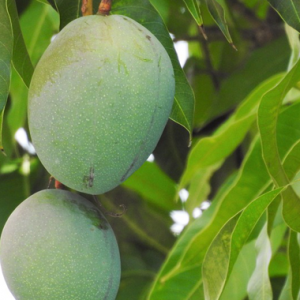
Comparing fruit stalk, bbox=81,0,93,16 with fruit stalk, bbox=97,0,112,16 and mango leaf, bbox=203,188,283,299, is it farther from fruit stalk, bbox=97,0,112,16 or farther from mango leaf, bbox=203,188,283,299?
mango leaf, bbox=203,188,283,299

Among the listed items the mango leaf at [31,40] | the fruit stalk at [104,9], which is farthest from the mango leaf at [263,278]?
the mango leaf at [31,40]

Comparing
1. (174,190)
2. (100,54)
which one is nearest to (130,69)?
(100,54)

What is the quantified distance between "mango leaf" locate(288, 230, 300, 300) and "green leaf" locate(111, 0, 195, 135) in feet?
0.73

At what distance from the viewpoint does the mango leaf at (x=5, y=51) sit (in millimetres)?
688

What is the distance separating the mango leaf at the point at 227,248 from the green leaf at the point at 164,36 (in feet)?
0.42

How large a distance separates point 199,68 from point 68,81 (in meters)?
1.02

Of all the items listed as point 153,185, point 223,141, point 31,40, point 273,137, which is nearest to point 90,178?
point 273,137

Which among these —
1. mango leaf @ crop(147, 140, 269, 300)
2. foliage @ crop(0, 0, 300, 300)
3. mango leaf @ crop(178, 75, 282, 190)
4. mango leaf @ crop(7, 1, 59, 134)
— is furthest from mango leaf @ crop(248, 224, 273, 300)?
mango leaf @ crop(7, 1, 59, 134)

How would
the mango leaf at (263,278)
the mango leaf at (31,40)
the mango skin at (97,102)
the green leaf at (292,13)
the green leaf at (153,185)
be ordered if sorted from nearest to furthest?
1. the mango skin at (97,102)
2. the green leaf at (292,13)
3. the mango leaf at (263,278)
4. the mango leaf at (31,40)
5. the green leaf at (153,185)

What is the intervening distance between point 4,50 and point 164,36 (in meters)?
0.22

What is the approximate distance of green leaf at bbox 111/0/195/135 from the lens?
0.81 meters

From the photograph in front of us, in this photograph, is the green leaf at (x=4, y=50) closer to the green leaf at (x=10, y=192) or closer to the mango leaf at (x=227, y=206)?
the mango leaf at (x=227, y=206)

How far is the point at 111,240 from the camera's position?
75 cm

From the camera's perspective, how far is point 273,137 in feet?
2.78
